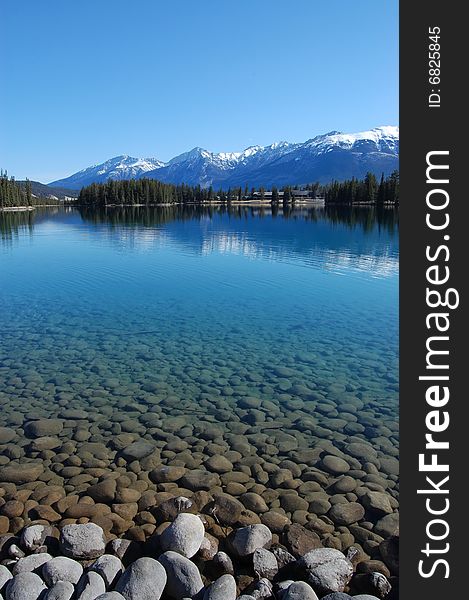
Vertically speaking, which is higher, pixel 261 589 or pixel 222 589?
pixel 222 589

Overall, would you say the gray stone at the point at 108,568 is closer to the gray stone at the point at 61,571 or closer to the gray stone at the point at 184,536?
the gray stone at the point at 61,571

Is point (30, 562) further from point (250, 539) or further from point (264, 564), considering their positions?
point (264, 564)

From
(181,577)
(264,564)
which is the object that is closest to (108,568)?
(181,577)

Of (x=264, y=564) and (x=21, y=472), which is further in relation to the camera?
(x=21, y=472)

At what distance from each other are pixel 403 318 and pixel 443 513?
9.43 ft

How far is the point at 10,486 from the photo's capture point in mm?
10148

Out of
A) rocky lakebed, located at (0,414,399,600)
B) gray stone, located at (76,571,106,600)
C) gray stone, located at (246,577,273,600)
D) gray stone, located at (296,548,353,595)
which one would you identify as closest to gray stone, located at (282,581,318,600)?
rocky lakebed, located at (0,414,399,600)

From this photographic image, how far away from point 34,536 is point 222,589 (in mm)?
3631

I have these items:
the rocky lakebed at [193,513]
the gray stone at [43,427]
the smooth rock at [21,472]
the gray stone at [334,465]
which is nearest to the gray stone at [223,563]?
the rocky lakebed at [193,513]

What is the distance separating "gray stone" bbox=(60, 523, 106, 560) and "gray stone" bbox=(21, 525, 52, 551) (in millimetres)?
430

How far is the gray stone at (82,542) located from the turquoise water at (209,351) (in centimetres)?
445

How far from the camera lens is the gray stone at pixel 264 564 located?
7430mm

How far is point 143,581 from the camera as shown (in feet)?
22.4

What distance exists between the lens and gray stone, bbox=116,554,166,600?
6727 millimetres
